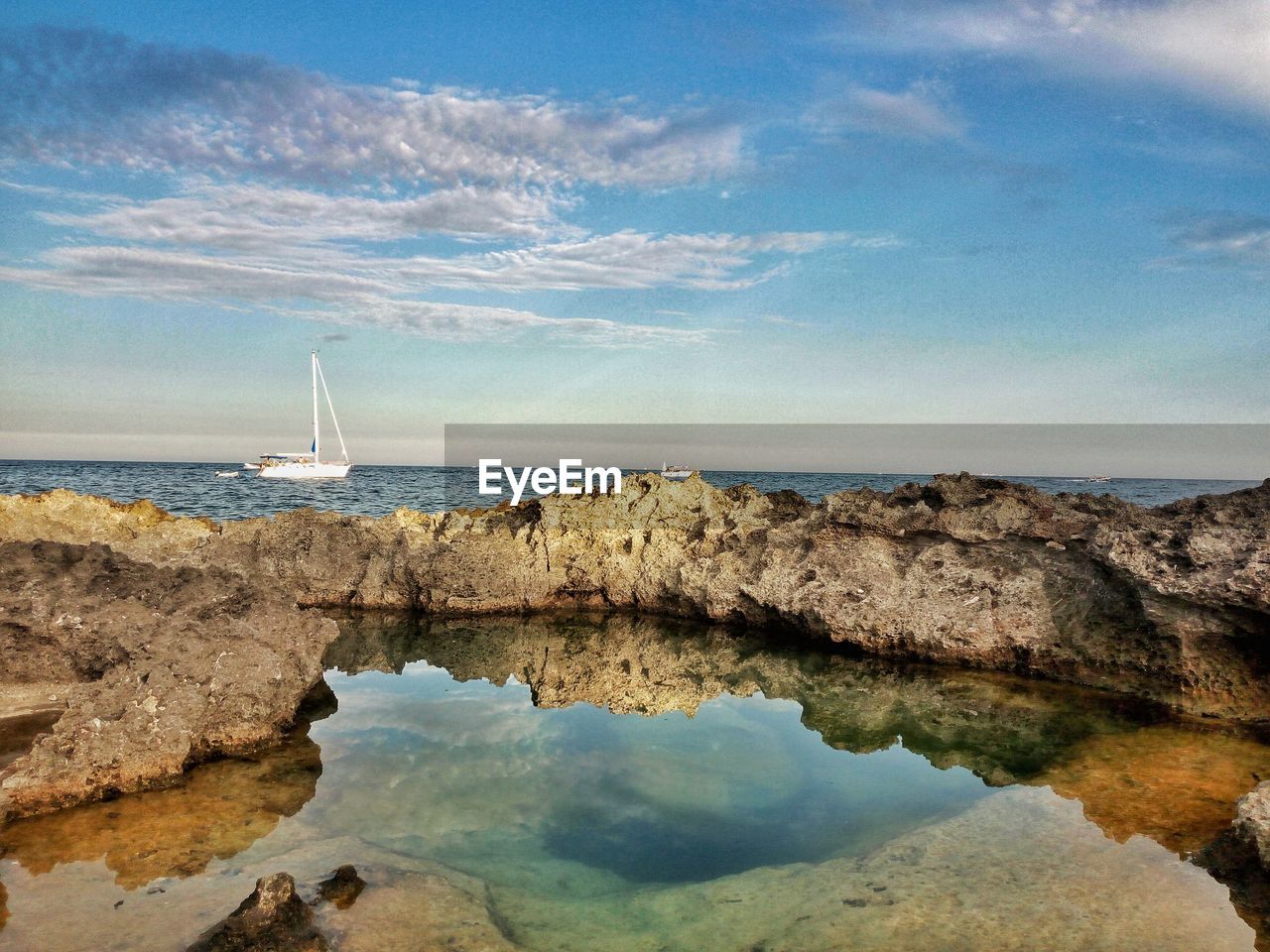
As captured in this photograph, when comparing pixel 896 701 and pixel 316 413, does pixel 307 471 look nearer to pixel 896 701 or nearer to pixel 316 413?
pixel 316 413

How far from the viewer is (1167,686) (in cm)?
971

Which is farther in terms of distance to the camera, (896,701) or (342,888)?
(896,701)

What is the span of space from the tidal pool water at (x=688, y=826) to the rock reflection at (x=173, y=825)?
26 millimetres

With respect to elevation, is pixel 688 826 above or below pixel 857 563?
below

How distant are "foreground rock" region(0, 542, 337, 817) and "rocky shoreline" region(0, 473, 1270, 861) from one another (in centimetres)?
2

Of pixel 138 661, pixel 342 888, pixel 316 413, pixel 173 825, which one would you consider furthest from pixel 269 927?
pixel 316 413

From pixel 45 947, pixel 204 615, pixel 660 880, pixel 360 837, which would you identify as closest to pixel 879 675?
pixel 660 880

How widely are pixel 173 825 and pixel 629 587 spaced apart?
950 centimetres

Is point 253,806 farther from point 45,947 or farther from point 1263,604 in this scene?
point 1263,604

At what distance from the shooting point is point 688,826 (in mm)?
6668

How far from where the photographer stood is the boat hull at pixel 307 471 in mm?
77938

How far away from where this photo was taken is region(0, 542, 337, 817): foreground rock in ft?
22.1

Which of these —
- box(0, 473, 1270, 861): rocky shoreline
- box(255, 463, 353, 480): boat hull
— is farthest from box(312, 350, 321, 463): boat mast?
box(0, 473, 1270, 861): rocky shoreline

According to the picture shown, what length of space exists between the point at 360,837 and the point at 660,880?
2.46 metres
